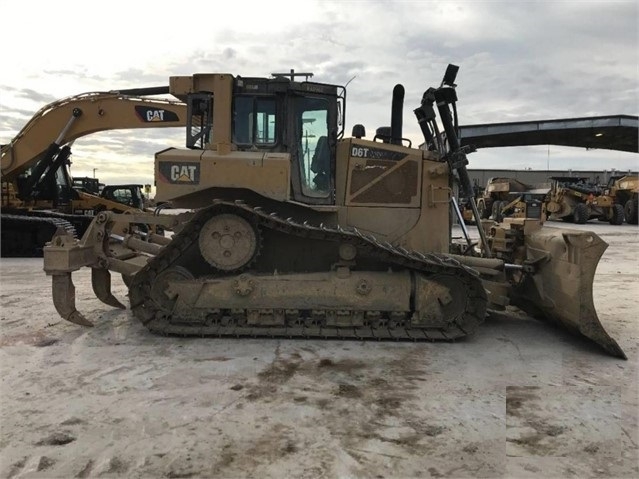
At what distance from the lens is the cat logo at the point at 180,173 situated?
5922mm

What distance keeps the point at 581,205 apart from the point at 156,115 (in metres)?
23.5

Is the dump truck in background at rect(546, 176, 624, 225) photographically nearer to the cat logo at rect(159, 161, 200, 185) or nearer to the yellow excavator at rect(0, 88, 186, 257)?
the yellow excavator at rect(0, 88, 186, 257)

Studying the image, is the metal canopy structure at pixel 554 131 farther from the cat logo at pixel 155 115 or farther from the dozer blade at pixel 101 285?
the dozer blade at pixel 101 285

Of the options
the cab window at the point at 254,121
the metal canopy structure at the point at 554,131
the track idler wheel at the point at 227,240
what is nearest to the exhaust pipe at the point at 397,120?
the cab window at the point at 254,121

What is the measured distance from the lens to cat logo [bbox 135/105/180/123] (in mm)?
11617

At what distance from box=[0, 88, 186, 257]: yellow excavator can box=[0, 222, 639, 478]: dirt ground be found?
6837 mm

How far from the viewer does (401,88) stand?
680 centimetres

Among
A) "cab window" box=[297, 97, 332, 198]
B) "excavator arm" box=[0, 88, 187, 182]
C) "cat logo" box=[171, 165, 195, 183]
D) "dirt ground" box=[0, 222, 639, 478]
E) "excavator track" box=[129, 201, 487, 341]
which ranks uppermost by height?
"excavator arm" box=[0, 88, 187, 182]

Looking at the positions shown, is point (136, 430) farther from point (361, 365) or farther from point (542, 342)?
point (542, 342)

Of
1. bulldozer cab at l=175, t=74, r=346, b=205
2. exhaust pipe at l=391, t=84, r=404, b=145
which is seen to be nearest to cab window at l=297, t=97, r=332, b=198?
bulldozer cab at l=175, t=74, r=346, b=205

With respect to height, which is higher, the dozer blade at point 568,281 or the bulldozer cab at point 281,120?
the bulldozer cab at point 281,120

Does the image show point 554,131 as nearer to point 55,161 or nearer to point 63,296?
Answer: point 55,161

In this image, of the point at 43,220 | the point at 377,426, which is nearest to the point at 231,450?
the point at 377,426

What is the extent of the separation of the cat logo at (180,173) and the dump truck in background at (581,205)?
2639cm
